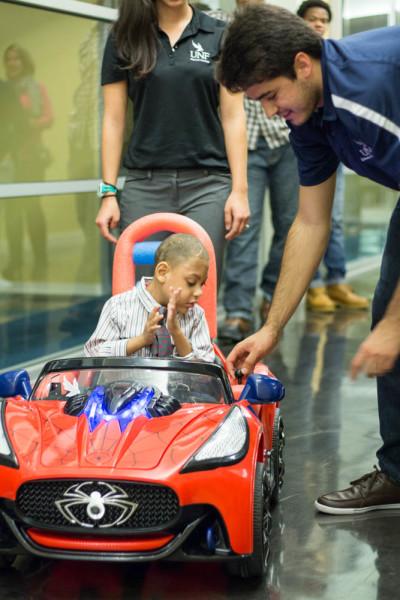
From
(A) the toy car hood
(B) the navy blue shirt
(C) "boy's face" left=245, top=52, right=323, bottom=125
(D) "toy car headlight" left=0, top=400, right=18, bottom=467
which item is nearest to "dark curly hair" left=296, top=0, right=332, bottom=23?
A: (B) the navy blue shirt

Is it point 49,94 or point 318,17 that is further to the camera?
point 318,17

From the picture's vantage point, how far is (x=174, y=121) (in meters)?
4.23

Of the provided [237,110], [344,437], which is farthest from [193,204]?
[344,437]

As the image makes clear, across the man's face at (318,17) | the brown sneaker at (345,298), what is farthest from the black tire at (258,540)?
the brown sneaker at (345,298)

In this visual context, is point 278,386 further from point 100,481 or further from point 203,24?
point 203,24

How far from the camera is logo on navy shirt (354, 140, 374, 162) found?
2.85m

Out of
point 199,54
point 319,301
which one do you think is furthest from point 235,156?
point 319,301

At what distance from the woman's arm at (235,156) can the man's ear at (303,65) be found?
1470mm

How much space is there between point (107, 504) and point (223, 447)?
13.8 inches

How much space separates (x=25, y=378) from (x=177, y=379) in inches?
20.7

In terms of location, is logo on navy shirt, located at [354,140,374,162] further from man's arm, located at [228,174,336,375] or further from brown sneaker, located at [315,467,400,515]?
brown sneaker, located at [315,467,400,515]

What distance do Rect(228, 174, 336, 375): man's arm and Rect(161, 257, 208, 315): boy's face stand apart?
240mm

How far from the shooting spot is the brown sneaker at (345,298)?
26.0 feet

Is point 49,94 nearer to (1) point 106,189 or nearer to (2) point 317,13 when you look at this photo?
(1) point 106,189
